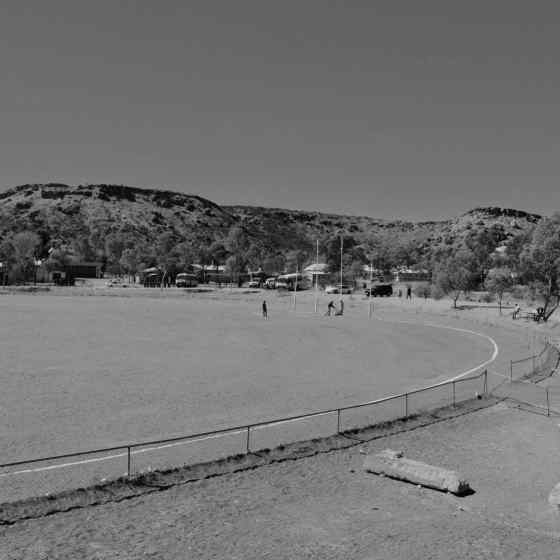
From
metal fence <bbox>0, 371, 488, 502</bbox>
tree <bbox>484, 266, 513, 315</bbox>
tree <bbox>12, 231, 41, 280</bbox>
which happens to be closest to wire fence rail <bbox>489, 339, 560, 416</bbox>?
metal fence <bbox>0, 371, 488, 502</bbox>

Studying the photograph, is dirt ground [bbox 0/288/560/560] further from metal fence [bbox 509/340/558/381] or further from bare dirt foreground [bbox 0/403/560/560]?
metal fence [bbox 509/340/558/381]

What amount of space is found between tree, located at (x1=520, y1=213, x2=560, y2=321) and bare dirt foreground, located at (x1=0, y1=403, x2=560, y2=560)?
128 feet

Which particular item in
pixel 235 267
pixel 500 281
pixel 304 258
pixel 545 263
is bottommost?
pixel 235 267

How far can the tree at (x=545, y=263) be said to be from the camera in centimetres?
4971

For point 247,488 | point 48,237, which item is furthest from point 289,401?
point 48,237

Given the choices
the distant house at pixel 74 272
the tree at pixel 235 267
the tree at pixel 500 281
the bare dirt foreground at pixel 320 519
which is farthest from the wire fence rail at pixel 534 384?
the distant house at pixel 74 272

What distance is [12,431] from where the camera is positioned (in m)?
15.6

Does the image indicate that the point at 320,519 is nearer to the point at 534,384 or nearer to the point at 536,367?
the point at 534,384

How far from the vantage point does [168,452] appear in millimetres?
14156

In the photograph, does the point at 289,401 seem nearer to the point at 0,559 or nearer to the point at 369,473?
the point at 369,473

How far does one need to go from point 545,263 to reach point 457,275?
13164mm

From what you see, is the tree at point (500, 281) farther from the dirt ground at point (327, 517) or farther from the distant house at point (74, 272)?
the distant house at point (74, 272)

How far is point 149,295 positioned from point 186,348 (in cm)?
6008

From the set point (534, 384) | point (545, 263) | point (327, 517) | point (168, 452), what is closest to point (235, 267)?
point (545, 263)
